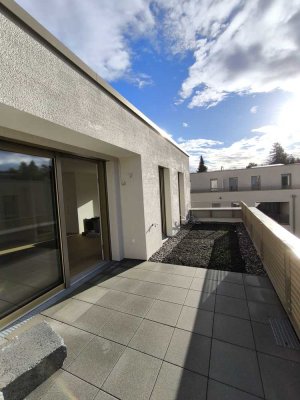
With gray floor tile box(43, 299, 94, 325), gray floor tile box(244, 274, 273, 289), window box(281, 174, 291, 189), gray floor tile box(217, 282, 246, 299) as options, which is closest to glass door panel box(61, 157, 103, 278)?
gray floor tile box(43, 299, 94, 325)

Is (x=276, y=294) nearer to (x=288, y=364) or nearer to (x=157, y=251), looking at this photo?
(x=288, y=364)

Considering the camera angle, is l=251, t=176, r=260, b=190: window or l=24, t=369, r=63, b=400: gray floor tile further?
l=251, t=176, r=260, b=190: window

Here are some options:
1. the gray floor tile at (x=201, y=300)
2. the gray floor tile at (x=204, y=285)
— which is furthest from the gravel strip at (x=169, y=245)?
the gray floor tile at (x=201, y=300)

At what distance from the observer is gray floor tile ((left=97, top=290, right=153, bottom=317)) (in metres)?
2.95

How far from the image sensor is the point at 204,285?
12.0 ft

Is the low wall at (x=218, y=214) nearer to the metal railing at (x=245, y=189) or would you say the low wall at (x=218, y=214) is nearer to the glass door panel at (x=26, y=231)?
the glass door panel at (x=26, y=231)

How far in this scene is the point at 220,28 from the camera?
447 centimetres

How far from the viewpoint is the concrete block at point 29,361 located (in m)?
1.62

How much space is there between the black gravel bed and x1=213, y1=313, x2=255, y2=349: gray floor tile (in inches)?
70.2

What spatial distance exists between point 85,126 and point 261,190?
2102cm

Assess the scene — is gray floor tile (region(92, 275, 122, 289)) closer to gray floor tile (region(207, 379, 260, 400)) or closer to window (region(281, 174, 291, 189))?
gray floor tile (region(207, 379, 260, 400))

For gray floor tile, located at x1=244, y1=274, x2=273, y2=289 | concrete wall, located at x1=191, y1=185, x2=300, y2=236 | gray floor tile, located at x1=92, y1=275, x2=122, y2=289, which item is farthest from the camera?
concrete wall, located at x1=191, y1=185, x2=300, y2=236

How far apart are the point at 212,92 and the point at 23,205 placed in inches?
299

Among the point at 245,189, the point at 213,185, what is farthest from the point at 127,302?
the point at 213,185
